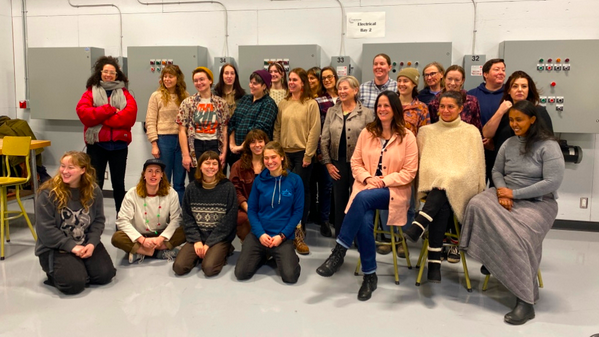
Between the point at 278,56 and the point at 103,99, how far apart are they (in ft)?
5.41

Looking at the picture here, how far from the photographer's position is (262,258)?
3371 millimetres

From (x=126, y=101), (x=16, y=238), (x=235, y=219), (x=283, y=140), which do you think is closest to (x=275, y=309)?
(x=235, y=219)

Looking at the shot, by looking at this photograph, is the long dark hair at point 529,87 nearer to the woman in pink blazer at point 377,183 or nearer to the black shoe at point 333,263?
the woman in pink blazer at point 377,183

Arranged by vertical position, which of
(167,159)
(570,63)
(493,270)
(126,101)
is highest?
(570,63)

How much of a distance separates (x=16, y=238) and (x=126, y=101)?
1444mm

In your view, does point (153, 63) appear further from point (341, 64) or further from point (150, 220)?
point (150, 220)

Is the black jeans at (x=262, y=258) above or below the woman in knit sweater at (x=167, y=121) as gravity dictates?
below

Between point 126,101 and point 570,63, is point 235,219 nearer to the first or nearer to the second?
point 126,101

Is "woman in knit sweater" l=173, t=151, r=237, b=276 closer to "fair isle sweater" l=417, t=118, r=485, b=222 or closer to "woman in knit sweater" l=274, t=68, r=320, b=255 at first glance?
"woman in knit sweater" l=274, t=68, r=320, b=255

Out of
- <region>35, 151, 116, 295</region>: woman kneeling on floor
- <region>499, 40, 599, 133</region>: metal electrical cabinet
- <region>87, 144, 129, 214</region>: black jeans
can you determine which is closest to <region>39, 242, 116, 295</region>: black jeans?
<region>35, 151, 116, 295</region>: woman kneeling on floor

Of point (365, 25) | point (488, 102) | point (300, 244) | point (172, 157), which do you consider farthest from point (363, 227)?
point (365, 25)

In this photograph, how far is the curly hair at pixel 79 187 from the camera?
2939 mm

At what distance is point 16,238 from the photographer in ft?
13.1

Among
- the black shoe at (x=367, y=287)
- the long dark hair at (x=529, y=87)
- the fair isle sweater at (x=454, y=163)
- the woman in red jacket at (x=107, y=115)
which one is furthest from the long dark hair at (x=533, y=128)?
the woman in red jacket at (x=107, y=115)
